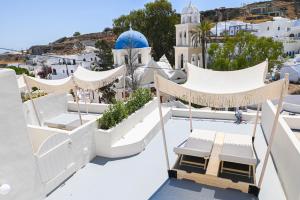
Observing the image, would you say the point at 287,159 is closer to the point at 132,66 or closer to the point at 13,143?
the point at 13,143

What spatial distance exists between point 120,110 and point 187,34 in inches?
867

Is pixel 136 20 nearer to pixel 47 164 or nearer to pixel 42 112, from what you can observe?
pixel 42 112

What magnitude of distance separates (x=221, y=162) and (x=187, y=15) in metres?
24.8

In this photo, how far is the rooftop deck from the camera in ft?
20.6

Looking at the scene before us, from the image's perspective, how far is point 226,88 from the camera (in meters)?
7.20

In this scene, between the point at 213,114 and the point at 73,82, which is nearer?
the point at 73,82

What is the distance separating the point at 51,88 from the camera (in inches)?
388

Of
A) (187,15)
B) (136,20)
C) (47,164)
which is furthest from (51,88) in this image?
(136,20)

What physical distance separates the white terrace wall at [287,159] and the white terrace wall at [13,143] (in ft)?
19.1

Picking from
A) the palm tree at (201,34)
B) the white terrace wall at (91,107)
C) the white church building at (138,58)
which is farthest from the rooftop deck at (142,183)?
the palm tree at (201,34)

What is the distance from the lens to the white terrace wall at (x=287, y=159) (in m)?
5.39

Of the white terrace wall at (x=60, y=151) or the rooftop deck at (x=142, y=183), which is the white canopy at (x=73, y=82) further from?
the rooftop deck at (x=142, y=183)

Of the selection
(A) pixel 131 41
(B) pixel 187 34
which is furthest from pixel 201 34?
(A) pixel 131 41

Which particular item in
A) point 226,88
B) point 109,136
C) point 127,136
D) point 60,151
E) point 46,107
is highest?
point 226,88
